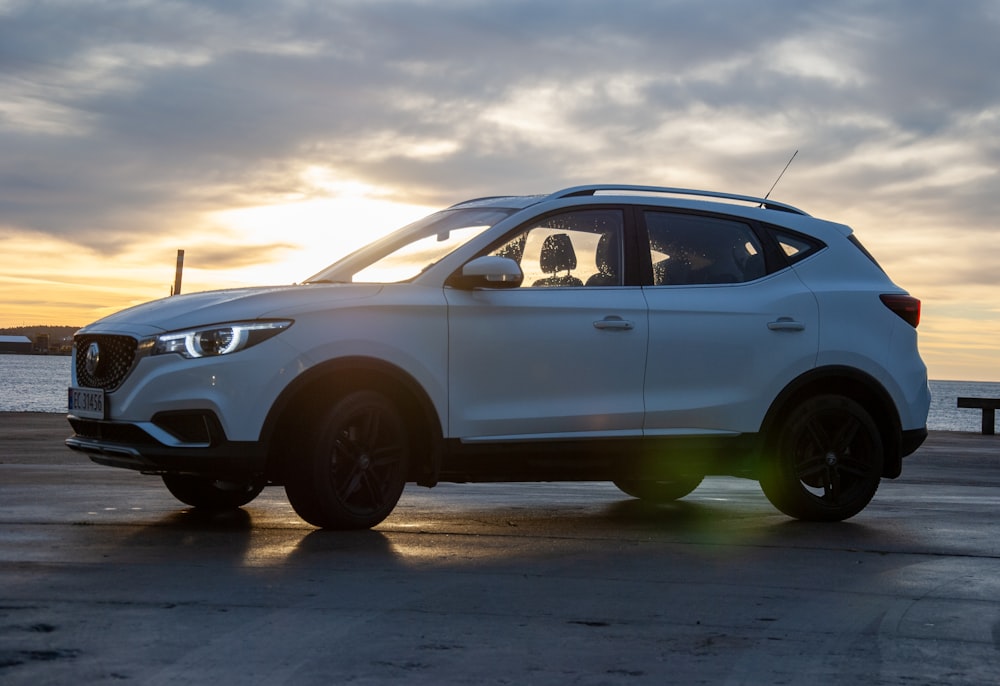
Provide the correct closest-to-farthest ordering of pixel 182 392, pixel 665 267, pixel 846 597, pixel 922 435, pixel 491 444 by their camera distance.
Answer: pixel 846 597 → pixel 182 392 → pixel 491 444 → pixel 665 267 → pixel 922 435

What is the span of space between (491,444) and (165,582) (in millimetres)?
2319

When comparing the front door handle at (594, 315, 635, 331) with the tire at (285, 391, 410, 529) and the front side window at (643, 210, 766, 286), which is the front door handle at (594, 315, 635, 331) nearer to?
the front side window at (643, 210, 766, 286)

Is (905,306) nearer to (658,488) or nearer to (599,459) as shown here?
(658,488)

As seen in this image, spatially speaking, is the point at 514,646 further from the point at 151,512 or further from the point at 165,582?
the point at 151,512

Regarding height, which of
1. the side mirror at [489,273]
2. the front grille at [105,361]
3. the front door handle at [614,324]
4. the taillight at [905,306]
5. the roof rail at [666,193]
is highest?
the roof rail at [666,193]

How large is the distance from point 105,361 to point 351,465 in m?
1.40

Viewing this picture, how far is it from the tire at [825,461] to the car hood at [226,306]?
281 cm

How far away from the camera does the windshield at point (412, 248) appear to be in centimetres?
765

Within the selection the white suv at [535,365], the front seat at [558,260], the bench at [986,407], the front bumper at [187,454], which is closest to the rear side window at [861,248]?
the white suv at [535,365]

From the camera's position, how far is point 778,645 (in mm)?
4594

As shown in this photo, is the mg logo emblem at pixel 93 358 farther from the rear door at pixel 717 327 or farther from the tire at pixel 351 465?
the rear door at pixel 717 327

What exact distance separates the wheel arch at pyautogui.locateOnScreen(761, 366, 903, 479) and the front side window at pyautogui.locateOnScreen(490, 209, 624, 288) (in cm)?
133

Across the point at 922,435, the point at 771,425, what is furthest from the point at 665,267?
the point at 922,435

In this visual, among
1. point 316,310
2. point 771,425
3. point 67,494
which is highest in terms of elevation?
point 316,310
